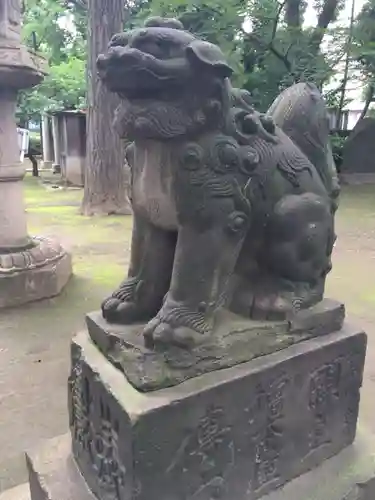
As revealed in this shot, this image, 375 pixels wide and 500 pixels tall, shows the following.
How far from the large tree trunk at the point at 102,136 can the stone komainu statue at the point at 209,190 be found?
13.4 ft

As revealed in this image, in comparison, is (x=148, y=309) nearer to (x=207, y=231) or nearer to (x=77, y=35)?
(x=207, y=231)

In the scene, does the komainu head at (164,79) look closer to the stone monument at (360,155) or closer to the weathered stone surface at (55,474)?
the weathered stone surface at (55,474)

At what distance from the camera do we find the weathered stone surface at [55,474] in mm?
1134

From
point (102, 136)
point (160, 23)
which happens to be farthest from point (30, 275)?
point (102, 136)

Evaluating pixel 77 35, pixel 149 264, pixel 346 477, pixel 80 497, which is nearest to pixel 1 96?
pixel 149 264

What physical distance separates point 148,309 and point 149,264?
11 centimetres

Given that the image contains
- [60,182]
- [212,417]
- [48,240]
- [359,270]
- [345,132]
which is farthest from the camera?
→ [345,132]

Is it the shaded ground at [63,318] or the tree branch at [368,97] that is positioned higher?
the tree branch at [368,97]

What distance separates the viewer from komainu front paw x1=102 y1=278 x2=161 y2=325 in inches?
44.9

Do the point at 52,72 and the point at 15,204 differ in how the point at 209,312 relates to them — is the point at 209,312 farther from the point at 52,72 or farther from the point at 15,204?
the point at 52,72

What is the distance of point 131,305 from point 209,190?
332 millimetres

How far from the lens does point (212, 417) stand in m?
1.02

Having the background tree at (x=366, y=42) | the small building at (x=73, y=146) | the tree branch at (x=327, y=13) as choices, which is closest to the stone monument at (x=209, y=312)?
the background tree at (x=366, y=42)

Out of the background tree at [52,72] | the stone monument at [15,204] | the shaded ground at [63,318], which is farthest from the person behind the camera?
the background tree at [52,72]
